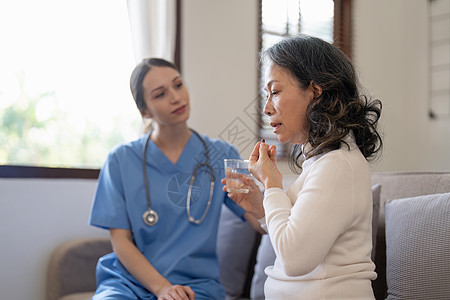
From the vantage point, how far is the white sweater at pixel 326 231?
0.92m

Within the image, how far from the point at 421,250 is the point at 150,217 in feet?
2.67

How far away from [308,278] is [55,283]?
1.26 metres

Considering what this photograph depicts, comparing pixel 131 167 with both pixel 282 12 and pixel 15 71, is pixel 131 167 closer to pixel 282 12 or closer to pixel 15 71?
pixel 15 71

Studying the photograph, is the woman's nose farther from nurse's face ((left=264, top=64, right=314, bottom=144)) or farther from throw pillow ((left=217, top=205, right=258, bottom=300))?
throw pillow ((left=217, top=205, right=258, bottom=300))

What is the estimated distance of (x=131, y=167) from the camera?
1.65 metres

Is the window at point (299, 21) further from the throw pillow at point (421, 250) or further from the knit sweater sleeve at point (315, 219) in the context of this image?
the knit sweater sleeve at point (315, 219)

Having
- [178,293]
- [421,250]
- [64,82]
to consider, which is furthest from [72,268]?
[421,250]

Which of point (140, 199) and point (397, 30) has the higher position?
point (397, 30)

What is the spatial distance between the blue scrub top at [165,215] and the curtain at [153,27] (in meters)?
0.82

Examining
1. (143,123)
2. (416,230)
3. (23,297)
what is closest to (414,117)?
(143,123)

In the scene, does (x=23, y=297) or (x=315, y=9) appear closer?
(x=23, y=297)

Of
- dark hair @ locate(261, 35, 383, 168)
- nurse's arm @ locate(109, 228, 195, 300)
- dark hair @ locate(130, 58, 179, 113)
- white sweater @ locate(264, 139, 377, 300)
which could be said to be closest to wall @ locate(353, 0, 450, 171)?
dark hair @ locate(130, 58, 179, 113)

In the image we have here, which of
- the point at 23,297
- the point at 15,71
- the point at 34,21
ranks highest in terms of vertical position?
the point at 34,21

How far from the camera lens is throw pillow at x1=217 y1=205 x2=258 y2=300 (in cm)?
202
